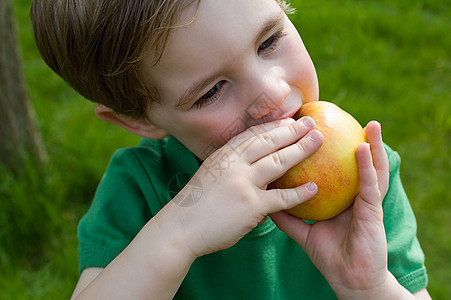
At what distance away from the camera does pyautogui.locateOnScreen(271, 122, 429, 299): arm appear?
1.39 meters

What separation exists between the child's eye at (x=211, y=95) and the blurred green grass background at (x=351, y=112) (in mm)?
1344

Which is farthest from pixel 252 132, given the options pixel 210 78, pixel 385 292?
pixel 385 292

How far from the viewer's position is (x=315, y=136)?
133 cm

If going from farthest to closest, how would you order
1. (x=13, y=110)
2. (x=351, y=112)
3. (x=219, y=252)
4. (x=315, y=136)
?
(x=351, y=112)
(x=13, y=110)
(x=219, y=252)
(x=315, y=136)

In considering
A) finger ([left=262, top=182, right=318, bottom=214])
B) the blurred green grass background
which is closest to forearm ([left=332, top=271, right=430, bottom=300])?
finger ([left=262, top=182, right=318, bottom=214])

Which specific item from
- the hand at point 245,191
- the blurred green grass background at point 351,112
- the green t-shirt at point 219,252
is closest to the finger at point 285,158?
the hand at point 245,191

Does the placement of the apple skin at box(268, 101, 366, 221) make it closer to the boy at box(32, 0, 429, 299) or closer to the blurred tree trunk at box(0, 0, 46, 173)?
the boy at box(32, 0, 429, 299)

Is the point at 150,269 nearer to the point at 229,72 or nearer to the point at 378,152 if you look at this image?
the point at 229,72

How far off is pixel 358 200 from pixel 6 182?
6.27ft

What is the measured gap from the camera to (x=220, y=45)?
1301 mm

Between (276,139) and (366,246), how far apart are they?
38 cm

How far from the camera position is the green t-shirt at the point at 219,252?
1653 millimetres

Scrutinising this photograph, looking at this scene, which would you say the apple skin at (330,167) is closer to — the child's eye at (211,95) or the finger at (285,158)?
the finger at (285,158)

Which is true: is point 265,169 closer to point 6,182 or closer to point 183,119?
point 183,119
